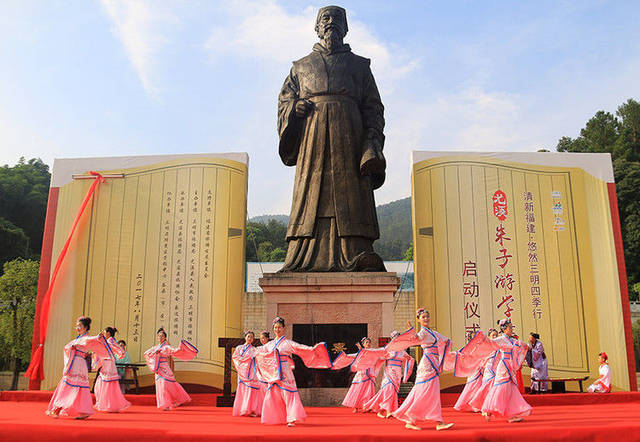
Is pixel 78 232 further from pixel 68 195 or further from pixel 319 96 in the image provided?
pixel 319 96

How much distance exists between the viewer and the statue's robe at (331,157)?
→ 6.74 meters

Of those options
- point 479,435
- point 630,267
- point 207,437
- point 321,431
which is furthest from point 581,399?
point 630,267

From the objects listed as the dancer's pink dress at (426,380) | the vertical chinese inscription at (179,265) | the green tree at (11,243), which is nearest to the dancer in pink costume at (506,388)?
the dancer's pink dress at (426,380)

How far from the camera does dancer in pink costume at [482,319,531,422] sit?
503 centimetres

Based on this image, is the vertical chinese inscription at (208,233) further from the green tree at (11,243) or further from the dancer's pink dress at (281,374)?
the green tree at (11,243)

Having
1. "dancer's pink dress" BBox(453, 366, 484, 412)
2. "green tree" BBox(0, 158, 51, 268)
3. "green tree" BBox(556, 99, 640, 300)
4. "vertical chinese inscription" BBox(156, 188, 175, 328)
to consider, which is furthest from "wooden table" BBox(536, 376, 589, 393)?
"green tree" BBox(0, 158, 51, 268)

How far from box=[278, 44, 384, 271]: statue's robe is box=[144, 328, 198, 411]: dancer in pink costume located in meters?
1.67

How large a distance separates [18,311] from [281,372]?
11539 millimetres

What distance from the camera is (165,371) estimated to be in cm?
697

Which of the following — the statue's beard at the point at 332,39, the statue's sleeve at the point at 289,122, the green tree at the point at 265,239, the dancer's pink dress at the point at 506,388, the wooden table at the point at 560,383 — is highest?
the green tree at the point at 265,239

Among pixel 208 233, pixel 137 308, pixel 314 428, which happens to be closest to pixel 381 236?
pixel 208 233

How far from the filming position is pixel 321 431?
163 inches

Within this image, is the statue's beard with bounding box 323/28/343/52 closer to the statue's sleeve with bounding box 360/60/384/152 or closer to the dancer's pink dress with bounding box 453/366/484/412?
the statue's sleeve with bounding box 360/60/384/152

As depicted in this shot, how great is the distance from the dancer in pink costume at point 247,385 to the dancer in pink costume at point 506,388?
2333 millimetres
